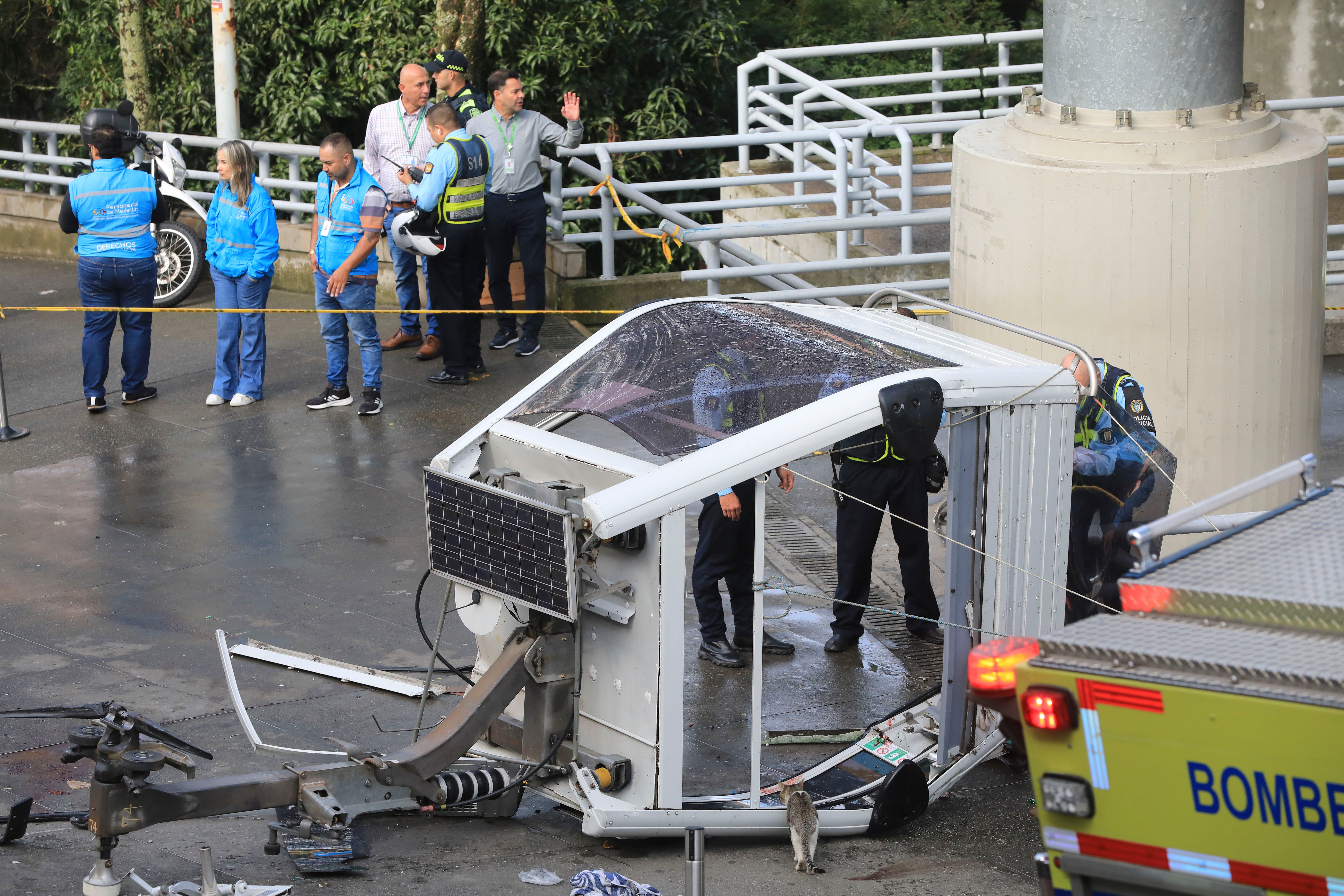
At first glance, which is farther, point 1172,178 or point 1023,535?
point 1172,178

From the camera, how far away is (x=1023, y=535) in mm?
6797

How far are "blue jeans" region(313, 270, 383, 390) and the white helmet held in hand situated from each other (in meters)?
0.43

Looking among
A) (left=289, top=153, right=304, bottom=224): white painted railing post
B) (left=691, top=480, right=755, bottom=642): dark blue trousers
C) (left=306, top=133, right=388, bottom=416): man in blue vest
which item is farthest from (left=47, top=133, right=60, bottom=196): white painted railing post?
(left=691, top=480, right=755, bottom=642): dark blue trousers

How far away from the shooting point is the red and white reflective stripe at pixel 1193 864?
3.96 meters

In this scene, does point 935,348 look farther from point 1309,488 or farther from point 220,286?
point 220,286

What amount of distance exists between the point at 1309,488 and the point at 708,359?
99.5 inches

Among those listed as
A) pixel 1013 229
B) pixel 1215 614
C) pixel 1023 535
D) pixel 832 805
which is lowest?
pixel 832 805

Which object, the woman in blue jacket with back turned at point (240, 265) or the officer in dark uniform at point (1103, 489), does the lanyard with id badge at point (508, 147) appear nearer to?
the woman in blue jacket with back turned at point (240, 265)

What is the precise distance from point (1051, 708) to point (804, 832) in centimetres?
224

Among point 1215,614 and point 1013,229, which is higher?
point 1013,229

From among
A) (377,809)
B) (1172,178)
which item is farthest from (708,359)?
(1172,178)

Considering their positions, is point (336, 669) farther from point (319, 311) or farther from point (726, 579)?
point (319, 311)

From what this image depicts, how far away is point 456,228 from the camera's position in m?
11.7

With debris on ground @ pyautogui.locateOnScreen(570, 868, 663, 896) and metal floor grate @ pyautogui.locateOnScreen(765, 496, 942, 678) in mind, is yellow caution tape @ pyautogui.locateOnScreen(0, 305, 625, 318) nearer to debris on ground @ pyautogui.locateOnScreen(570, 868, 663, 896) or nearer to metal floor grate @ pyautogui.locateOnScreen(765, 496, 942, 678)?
metal floor grate @ pyautogui.locateOnScreen(765, 496, 942, 678)
